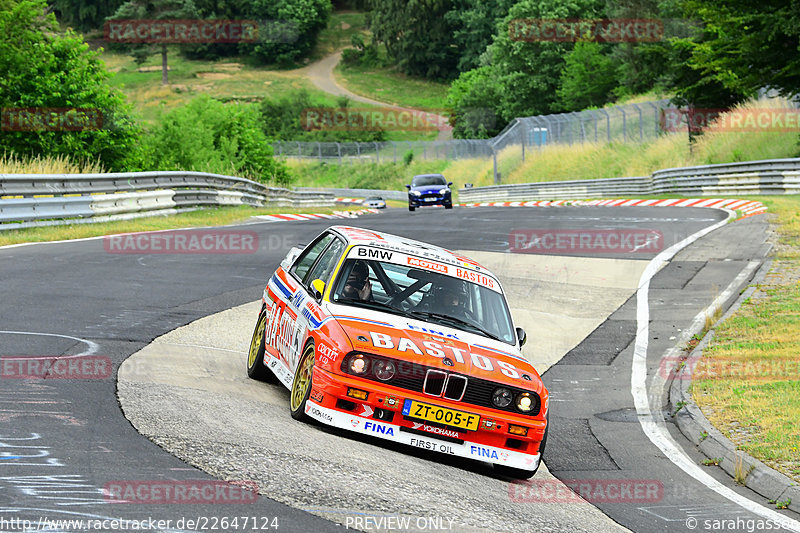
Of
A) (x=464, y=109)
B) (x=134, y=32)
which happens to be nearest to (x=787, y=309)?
(x=464, y=109)

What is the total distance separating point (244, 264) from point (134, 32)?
125352mm

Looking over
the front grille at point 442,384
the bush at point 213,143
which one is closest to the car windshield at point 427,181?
the bush at point 213,143

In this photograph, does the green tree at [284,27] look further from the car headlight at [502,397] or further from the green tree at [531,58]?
the car headlight at [502,397]

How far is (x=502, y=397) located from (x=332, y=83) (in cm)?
13029

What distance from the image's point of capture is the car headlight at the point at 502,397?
741cm

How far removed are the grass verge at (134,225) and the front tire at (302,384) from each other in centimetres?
Answer: 1183

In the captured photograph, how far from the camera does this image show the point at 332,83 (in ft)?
442

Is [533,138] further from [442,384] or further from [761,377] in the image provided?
[442,384]

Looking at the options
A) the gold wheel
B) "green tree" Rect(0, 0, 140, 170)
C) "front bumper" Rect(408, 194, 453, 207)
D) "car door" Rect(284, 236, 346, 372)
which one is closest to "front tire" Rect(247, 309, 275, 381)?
the gold wheel

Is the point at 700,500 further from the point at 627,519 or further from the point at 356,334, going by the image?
the point at 356,334

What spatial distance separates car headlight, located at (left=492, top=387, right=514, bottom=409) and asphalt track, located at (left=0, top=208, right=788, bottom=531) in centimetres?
90

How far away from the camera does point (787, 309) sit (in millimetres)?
13711

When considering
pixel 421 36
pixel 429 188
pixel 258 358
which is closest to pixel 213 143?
pixel 429 188

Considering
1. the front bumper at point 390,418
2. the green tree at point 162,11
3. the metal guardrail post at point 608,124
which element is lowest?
the metal guardrail post at point 608,124
